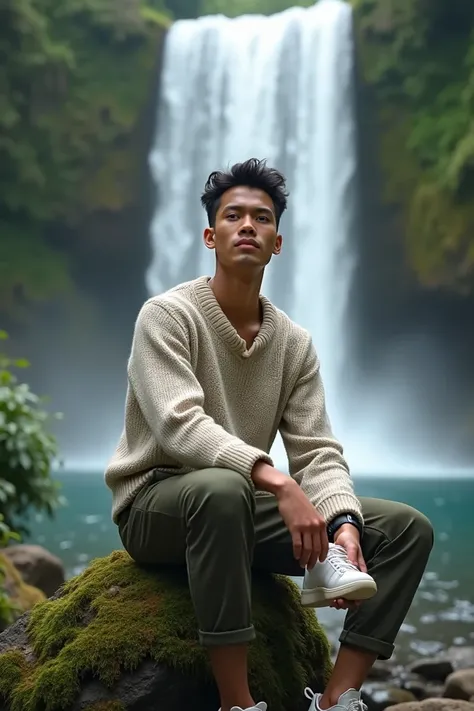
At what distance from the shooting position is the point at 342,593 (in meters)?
1.81

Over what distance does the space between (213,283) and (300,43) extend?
14240mm

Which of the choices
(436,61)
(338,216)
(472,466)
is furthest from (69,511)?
(436,61)

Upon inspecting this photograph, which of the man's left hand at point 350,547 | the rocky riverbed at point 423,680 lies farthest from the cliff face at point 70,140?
the man's left hand at point 350,547

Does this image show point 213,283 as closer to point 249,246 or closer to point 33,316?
point 249,246

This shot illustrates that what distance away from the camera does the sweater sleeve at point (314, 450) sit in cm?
210

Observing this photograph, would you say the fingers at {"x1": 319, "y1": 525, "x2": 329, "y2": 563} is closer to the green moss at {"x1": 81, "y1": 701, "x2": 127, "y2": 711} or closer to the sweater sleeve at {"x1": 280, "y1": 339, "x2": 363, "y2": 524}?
the sweater sleeve at {"x1": 280, "y1": 339, "x2": 363, "y2": 524}

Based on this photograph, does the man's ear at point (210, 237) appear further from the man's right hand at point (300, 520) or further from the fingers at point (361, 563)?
the fingers at point (361, 563)

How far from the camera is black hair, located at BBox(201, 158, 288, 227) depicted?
224 centimetres

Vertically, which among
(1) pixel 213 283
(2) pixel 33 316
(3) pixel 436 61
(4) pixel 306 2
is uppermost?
(4) pixel 306 2

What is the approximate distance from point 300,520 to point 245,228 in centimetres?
73

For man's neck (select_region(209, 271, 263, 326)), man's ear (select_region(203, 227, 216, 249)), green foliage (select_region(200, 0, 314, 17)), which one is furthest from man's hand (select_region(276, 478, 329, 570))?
green foliage (select_region(200, 0, 314, 17))

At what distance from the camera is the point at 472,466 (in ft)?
44.7

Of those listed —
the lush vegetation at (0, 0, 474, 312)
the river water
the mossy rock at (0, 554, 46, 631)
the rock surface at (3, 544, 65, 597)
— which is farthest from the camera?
the lush vegetation at (0, 0, 474, 312)

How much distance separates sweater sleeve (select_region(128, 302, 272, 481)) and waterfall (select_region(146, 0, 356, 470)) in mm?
13019
